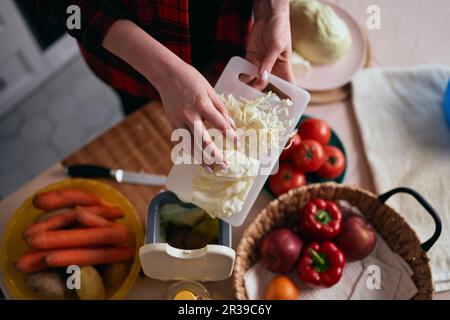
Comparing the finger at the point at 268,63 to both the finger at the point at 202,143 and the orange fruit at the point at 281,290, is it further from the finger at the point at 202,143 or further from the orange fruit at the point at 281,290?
the orange fruit at the point at 281,290

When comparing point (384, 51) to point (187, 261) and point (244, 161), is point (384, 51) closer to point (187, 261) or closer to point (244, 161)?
point (244, 161)

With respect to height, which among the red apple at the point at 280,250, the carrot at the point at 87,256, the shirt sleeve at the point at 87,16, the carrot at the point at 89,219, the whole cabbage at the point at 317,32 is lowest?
the red apple at the point at 280,250

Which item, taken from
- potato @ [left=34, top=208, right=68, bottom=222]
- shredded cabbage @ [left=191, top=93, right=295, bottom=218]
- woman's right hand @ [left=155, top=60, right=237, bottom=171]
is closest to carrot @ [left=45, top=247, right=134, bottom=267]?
potato @ [left=34, top=208, right=68, bottom=222]

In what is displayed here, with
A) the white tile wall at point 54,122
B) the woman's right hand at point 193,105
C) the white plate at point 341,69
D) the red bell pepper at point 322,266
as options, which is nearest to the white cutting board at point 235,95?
the woman's right hand at point 193,105

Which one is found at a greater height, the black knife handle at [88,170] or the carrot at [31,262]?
the black knife handle at [88,170]

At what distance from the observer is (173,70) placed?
69 centimetres

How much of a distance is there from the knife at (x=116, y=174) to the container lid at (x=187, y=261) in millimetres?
273

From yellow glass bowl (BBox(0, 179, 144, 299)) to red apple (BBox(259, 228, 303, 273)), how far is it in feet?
0.88

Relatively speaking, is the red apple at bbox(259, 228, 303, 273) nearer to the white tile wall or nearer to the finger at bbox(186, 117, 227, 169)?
the finger at bbox(186, 117, 227, 169)

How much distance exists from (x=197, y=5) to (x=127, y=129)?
0.38 meters

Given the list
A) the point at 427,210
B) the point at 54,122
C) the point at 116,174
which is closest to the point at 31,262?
the point at 116,174

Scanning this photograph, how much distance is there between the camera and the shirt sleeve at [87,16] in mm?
760

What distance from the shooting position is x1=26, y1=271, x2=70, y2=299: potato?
0.85 m

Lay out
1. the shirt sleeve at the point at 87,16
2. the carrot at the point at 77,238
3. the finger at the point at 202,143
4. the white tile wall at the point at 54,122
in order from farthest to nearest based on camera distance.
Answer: the white tile wall at the point at 54,122, the carrot at the point at 77,238, the shirt sleeve at the point at 87,16, the finger at the point at 202,143
